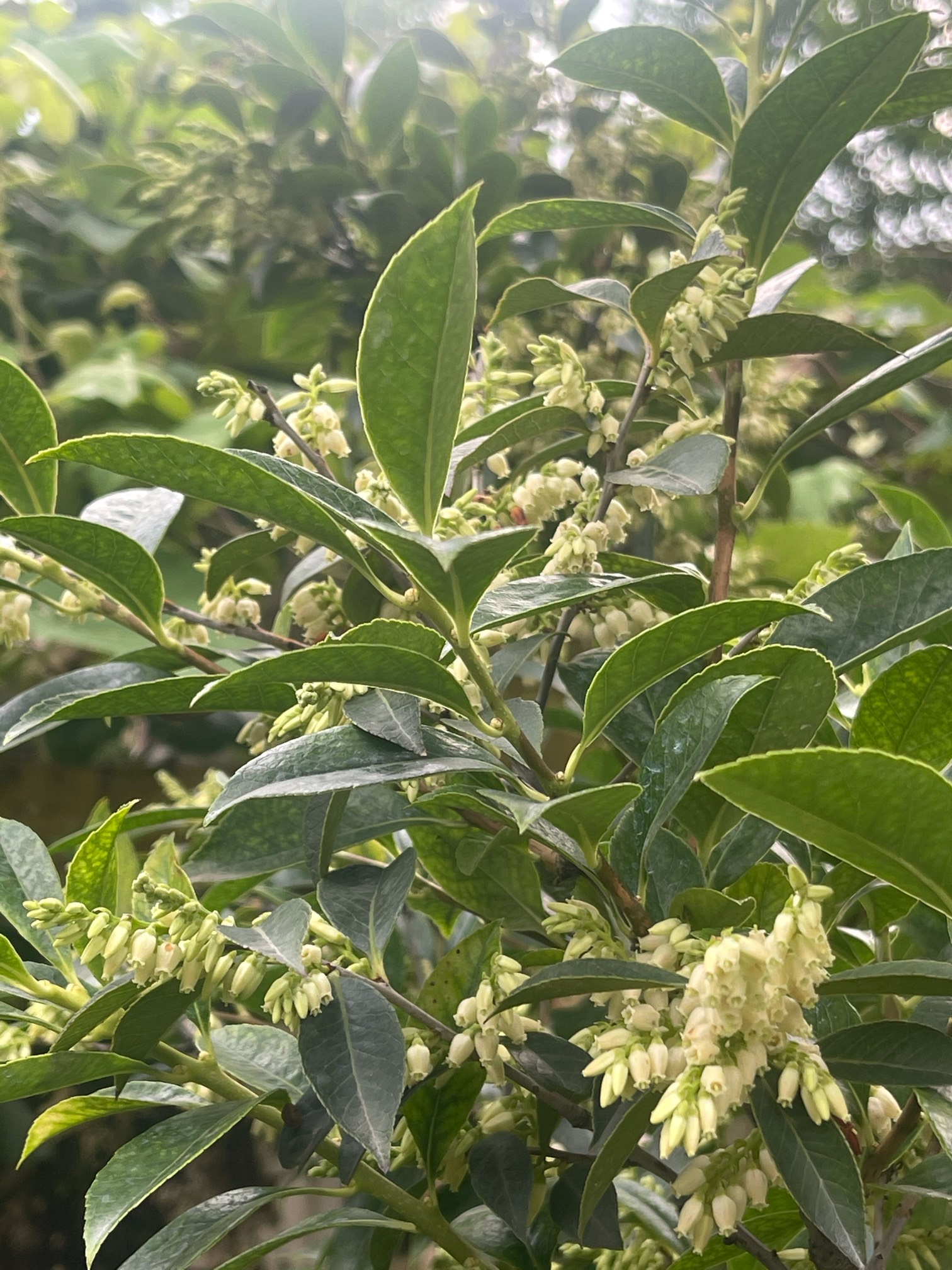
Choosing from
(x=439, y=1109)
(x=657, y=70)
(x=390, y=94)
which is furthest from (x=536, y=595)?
(x=390, y=94)

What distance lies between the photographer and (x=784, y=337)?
0.59m

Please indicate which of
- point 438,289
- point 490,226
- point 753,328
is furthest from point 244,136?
point 438,289

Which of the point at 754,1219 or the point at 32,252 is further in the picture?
the point at 32,252

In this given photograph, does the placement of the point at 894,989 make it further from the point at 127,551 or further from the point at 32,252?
the point at 32,252

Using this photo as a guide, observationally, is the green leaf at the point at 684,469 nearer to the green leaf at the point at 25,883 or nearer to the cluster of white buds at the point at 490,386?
the cluster of white buds at the point at 490,386

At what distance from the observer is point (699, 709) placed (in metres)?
0.40

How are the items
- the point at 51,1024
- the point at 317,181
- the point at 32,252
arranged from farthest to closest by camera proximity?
the point at 32,252 < the point at 317,181 < the point at 51,1024

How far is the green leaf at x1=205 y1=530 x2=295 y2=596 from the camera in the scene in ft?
2.08

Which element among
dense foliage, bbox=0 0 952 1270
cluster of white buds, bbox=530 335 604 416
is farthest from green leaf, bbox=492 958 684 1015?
cluster of white buds, bbox=530 335 604 416

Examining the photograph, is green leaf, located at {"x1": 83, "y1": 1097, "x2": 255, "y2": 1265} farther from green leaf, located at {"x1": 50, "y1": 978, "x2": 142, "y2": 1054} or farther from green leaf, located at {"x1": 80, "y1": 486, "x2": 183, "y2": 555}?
green leaf, located at {"x1": 80, "y1": 486, "x2": 183, "y2": 555}

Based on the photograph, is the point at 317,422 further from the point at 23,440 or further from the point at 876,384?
the point at 876,384

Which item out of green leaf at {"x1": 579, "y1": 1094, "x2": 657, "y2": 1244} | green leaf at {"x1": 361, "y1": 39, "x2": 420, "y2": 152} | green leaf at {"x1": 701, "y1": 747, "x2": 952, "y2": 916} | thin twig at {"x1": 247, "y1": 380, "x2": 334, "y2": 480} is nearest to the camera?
green leaf at {"x1": 701, "y1": 747, "x2": 952, "y2": 916}

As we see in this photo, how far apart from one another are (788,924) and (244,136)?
115 centimetres

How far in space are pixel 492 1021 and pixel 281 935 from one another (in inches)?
4.0
